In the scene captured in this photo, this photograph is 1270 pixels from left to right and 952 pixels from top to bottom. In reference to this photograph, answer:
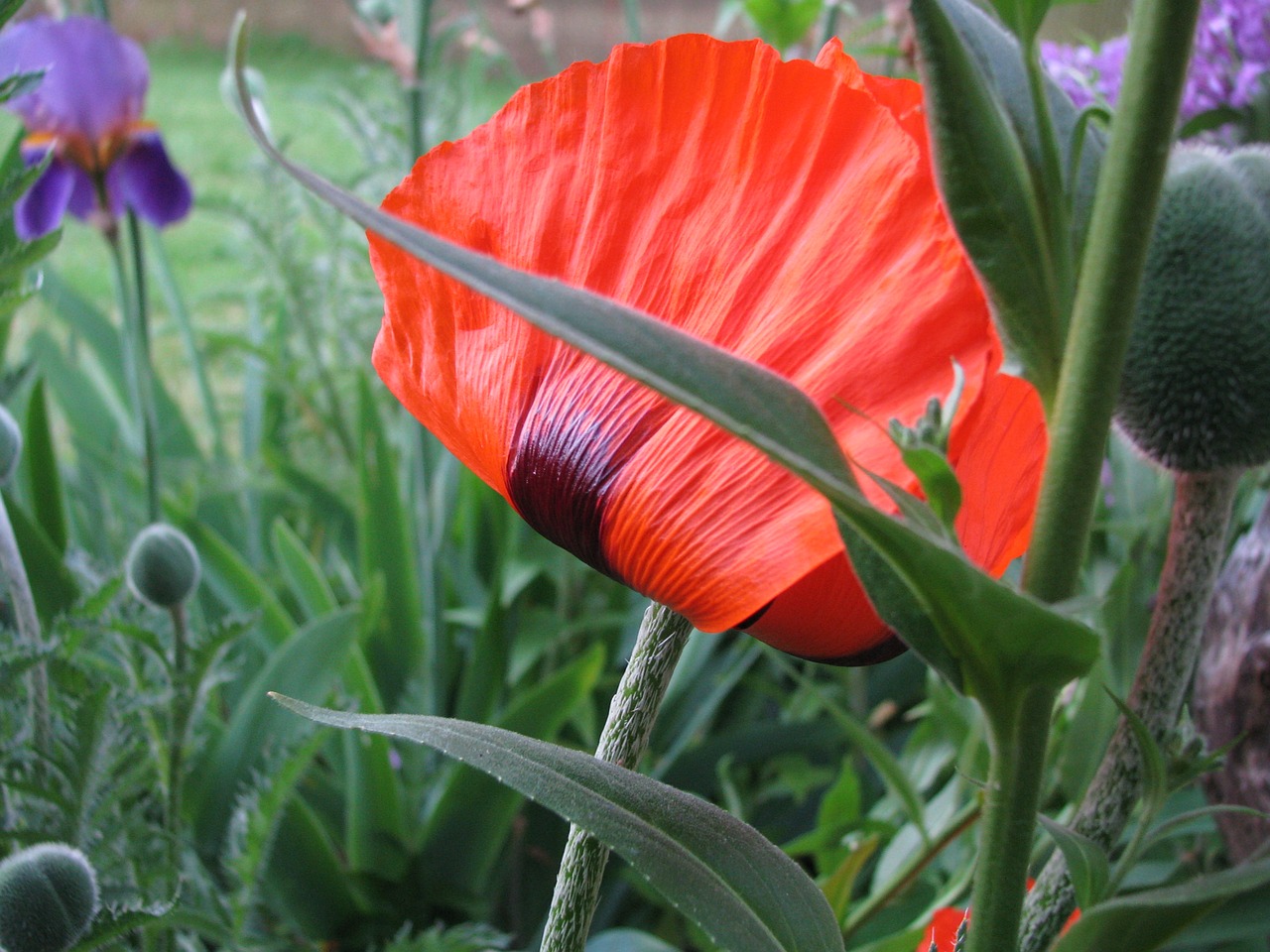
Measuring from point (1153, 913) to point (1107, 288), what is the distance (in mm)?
128

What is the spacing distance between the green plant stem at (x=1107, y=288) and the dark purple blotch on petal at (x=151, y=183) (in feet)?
2.86

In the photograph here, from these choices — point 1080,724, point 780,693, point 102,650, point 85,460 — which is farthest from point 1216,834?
point 85,460

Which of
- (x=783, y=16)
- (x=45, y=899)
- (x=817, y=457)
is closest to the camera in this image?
(x=817, y=457)

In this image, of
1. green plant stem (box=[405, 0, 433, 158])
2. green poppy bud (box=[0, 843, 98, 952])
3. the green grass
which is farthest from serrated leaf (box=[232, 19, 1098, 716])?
the green grass

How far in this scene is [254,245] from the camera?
5.15 ft

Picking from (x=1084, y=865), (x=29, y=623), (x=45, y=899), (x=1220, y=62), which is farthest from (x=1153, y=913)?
(x=1220, y=62)

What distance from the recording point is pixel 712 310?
0.25 metres

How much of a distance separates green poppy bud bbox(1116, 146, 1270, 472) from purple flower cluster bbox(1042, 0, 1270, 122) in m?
0.55

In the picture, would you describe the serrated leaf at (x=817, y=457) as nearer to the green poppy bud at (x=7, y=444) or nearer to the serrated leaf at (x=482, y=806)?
the green poppy bud at (x=7, y=444)

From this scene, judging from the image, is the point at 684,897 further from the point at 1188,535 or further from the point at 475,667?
the point at 475,667

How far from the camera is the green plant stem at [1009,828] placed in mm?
228

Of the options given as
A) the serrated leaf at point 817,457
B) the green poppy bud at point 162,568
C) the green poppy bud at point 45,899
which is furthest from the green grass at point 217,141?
the serrated leaf at point 817,457

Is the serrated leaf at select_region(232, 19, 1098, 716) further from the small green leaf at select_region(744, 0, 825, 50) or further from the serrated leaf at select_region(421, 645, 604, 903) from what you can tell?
the small green leaf at select_region(744, 0, 825, 50)

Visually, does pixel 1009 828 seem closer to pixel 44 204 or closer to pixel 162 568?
pixel 162 568
